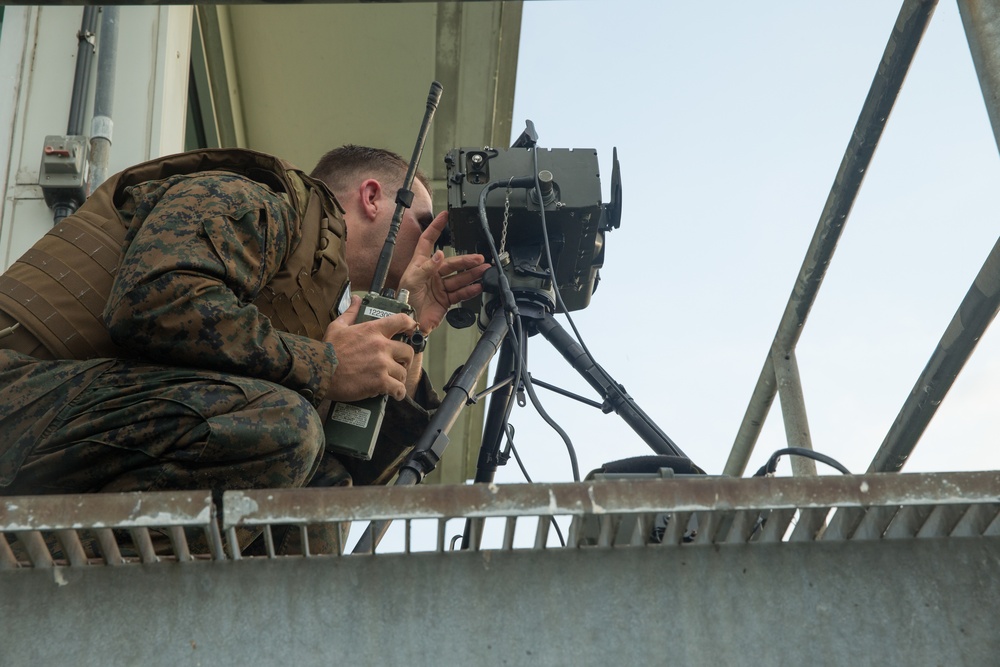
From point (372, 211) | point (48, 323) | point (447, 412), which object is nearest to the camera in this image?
point (48, 323)

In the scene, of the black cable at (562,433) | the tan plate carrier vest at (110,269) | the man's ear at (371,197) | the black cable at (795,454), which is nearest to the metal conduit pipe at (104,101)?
the man's ear at (371,197)

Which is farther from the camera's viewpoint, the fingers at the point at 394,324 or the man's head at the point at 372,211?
the man's head at the point at 372,211

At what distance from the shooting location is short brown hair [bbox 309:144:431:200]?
9.04ft

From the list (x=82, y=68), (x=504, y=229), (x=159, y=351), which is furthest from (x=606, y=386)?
(x=82, y=68)

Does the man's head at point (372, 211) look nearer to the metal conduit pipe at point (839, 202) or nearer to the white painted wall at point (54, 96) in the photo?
the white painted wall at point (54, 96)

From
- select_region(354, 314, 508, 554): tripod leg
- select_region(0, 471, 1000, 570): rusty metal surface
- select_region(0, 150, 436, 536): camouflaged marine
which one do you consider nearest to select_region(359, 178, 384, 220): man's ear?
select_region(354, 314, 508, 554): tripod leg

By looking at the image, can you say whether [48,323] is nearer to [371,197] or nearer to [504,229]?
[504,229]

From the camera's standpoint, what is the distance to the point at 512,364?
7.68 feet

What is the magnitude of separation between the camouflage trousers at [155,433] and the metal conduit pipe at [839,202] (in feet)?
4.27

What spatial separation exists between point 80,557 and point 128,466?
0.43 metres

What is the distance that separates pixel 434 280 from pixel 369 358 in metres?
0.58

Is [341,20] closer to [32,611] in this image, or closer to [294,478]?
[294,478]

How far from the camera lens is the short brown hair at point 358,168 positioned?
108 inches

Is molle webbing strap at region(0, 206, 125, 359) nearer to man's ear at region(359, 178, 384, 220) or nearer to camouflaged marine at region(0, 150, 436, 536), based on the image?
camouflaged marine at region(0, 150, 436, 536)
